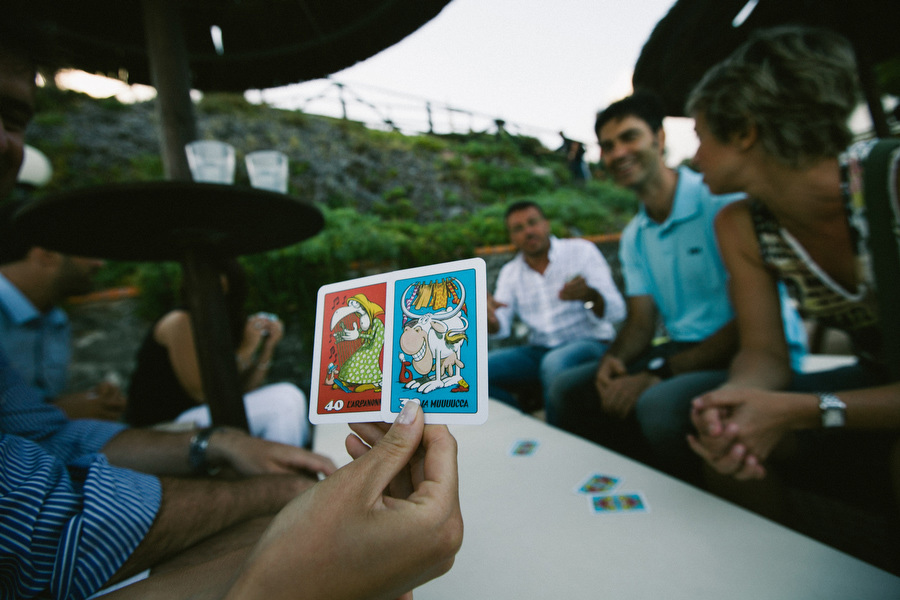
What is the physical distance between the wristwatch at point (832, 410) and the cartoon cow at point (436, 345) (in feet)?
3.28

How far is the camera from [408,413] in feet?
1.90

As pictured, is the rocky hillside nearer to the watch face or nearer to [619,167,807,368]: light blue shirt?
[619,167,807,368]: light blue shirt

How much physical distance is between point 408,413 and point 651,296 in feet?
6.93

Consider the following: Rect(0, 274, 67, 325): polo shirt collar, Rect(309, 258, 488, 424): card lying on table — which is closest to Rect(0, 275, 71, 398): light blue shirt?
Rect(0, 274, 67, 325): polo shirt collar

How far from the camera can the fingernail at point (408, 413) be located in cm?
57

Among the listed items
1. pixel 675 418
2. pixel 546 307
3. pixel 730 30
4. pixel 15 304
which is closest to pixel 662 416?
pixel 675 418

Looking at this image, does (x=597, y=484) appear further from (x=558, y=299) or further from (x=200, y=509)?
(x=558, y=299)

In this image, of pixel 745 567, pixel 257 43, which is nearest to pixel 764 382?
pixel 745 567

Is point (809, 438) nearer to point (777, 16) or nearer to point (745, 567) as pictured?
point (745, 567)

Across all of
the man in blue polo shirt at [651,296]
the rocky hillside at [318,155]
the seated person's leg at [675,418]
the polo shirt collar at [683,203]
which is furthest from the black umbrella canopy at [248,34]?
the rocky hillside at [318,155]

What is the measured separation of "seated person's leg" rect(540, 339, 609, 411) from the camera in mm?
2329

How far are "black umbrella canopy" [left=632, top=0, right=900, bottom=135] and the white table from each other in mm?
2099

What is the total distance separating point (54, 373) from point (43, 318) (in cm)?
32

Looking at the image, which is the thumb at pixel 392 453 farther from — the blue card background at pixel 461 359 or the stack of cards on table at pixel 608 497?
the stack of cards on table at pixel 608 497
